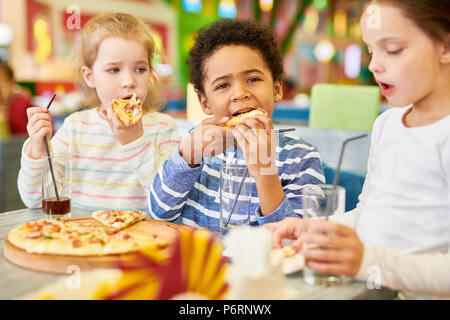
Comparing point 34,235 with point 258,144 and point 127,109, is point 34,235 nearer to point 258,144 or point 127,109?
point 258,144

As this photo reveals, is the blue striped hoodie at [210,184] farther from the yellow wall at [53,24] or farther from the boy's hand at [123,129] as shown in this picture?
the yellow wall at [53,24]

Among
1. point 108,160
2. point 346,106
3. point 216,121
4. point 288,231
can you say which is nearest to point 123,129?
point 108,160

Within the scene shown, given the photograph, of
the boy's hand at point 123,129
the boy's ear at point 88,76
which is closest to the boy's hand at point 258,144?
the boy's hand at point 123,129

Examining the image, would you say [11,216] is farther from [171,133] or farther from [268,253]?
[268,253]

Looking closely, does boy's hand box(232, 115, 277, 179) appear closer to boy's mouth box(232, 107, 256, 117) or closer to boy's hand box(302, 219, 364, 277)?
boy's mouth box(232, 107, 256, 117)

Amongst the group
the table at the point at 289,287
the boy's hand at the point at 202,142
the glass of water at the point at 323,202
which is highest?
the boy's hand at the point at 202,142

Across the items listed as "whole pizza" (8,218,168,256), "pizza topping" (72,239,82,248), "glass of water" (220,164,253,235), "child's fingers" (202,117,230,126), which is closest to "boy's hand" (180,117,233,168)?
"child's fingers" (202,117,230,126)

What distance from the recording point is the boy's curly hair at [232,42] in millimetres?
1593

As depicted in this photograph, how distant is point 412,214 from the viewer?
0.96 m

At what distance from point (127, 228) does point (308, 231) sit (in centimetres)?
56

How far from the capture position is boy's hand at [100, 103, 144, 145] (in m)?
1.72

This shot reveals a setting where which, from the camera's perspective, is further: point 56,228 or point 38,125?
point 38,125

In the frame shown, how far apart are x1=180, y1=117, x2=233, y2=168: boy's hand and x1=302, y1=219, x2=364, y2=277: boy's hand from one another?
2.02 ft

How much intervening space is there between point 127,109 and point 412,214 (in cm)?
111
